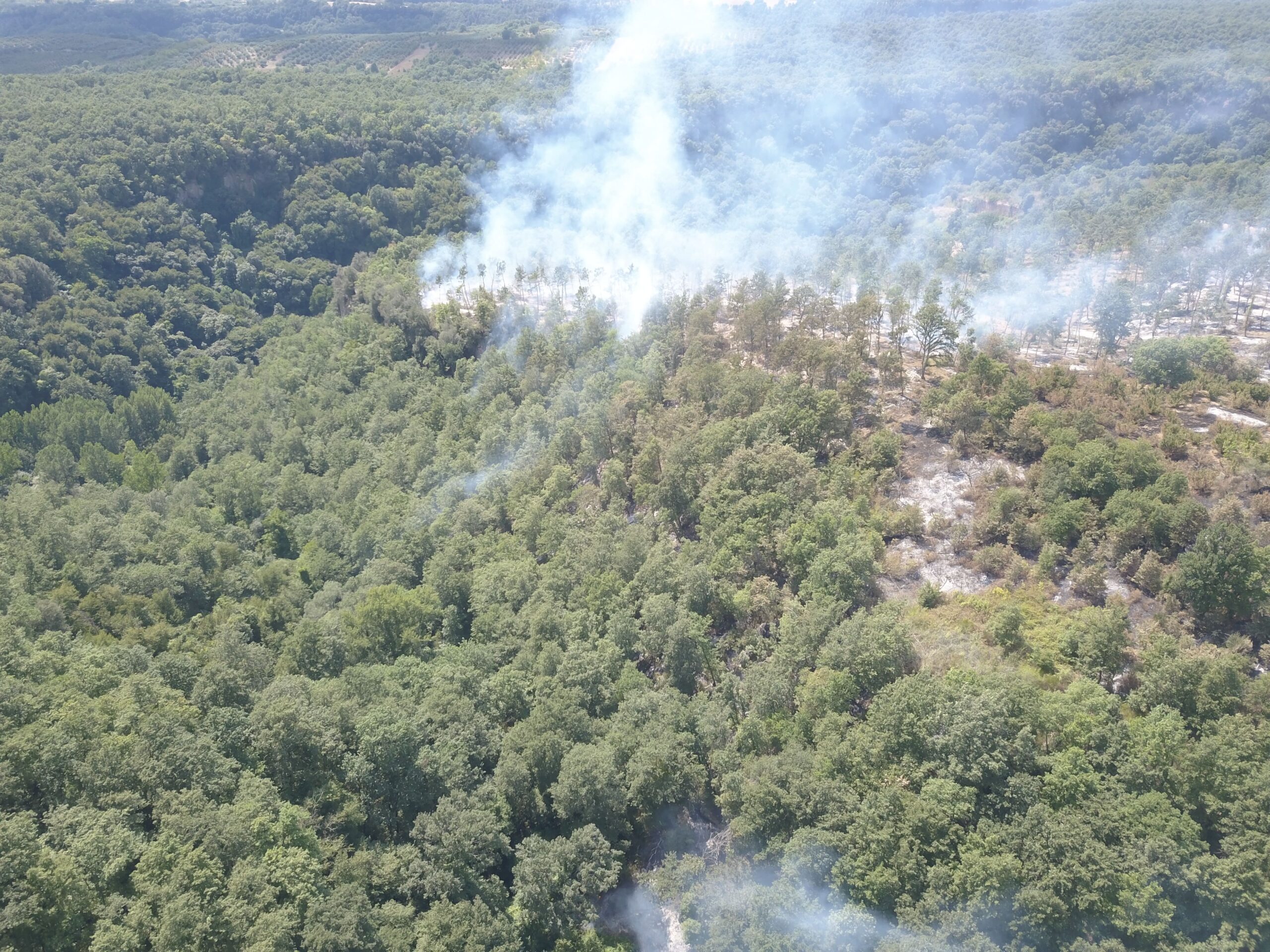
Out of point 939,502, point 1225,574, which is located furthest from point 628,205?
point 1225,574

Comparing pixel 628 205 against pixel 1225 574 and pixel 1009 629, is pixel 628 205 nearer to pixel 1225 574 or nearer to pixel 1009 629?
pixel 1009 629

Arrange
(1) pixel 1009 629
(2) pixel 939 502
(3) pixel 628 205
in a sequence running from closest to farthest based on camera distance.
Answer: (1) pixel 1009 629 < (2) pixel 939 502 < (3) pixel 628 205

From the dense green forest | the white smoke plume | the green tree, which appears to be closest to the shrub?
the dense green forest

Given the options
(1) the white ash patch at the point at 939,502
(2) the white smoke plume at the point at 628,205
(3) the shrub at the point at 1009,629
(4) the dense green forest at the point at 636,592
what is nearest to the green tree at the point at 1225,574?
(4) the dense green forest at the point at 636,592

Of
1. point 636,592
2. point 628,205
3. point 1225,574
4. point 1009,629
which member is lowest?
point 636,592

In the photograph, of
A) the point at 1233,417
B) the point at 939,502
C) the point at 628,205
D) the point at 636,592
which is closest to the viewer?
the point at 636,592

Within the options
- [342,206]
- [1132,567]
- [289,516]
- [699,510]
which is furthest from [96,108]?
[1132,567]

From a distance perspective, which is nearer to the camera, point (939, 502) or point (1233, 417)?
point (939, 502)

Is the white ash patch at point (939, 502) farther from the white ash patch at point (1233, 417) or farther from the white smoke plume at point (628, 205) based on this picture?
the white smoke plume at point (628, 205)

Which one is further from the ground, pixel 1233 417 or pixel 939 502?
pixel 1233 417
